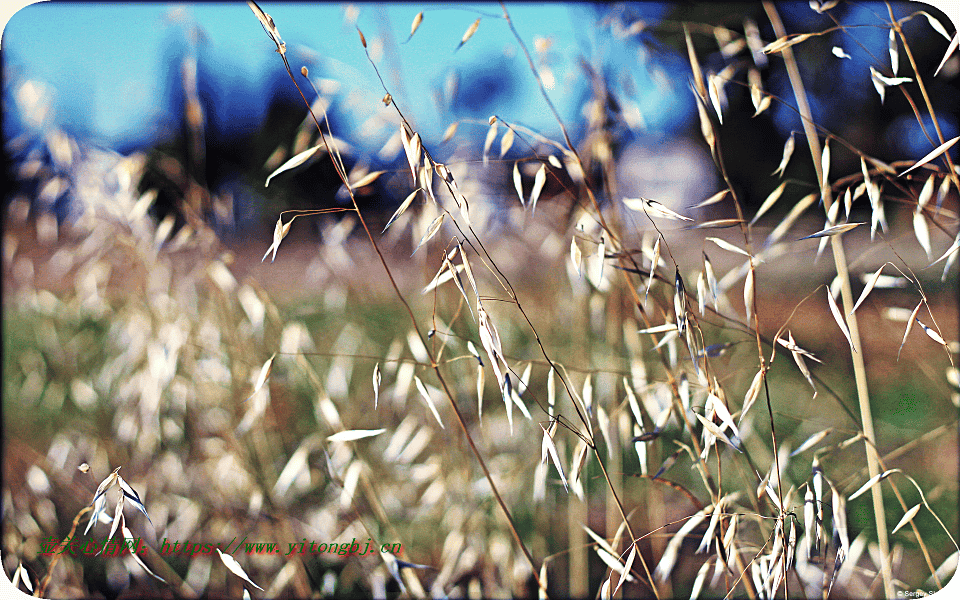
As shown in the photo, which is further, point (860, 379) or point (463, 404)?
point (463, 404)

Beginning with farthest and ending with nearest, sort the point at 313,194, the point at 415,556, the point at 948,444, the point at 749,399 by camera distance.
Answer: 1. the point at 313,194
2. the point at 948,444
3. the point at 415,556
4. the point at 749,399

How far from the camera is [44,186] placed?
770 millimetres

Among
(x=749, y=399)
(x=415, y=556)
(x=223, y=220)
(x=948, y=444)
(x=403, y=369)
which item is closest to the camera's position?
(x=749, y=399)

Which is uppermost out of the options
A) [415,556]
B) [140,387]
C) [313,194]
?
[140,387]

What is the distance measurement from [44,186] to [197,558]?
66cm

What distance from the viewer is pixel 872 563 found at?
2.63 feet

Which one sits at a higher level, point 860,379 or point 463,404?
point 860,379

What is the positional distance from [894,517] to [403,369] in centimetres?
104

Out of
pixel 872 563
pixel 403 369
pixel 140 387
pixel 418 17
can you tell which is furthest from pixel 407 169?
pixel 872 563

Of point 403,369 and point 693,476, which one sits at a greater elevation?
point 403,369

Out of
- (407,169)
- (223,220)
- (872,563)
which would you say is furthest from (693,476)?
(223,220)

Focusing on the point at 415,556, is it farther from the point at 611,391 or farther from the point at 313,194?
the point at 313,194

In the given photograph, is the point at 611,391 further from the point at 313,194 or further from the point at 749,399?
the point at 313,194

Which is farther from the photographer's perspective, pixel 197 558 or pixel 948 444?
pixel 948 444
